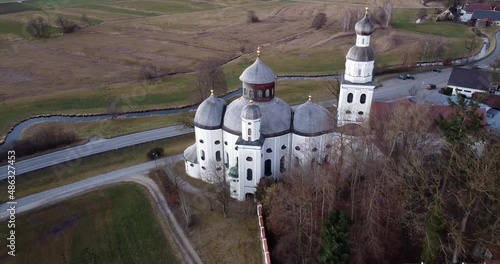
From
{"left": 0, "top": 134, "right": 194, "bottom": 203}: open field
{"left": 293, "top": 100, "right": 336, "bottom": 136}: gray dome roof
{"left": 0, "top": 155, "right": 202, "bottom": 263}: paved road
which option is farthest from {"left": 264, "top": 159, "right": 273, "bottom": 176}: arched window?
{"left": 0, "top": 134, "right": 194, "bottom": 203}: open field

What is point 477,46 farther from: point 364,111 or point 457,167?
point 457,167

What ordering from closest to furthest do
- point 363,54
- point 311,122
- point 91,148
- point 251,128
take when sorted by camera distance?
point 251,128, point 363,54, point 311,122, point 91,148

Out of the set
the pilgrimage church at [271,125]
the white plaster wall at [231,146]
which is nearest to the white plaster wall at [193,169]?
the pilgrimage church at [271,125]

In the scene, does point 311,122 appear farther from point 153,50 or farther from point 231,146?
point 153,50

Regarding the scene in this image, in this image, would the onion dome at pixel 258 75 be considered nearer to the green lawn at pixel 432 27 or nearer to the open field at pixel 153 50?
the open field at pixel 153 50

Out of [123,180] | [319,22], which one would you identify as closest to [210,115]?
[123,180]

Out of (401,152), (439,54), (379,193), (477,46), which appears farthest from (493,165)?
(477,46)
